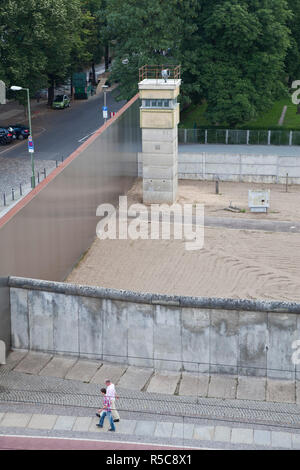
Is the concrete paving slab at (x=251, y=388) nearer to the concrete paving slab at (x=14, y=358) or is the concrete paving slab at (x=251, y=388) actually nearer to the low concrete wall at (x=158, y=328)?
the low concrete wall at (x=158, y=328)

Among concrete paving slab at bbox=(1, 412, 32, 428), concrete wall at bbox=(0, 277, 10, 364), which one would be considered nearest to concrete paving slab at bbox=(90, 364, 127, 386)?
concrete paving slab at bbox=(1, 412, 32, 428)

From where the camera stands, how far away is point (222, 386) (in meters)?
24.3

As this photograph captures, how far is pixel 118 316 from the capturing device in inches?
1003

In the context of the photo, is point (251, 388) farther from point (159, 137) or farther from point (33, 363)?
point (159, 137)

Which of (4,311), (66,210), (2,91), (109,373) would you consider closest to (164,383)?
(109,373)

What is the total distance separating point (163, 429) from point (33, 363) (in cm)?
624

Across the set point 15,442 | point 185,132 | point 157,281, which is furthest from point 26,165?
point 15,442

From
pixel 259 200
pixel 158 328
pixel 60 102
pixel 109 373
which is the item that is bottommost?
pixel 109 373

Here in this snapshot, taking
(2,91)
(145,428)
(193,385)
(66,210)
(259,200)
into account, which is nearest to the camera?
(145,428)

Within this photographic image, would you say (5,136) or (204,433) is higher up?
(5,136)

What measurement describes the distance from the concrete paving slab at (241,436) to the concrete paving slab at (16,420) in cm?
608

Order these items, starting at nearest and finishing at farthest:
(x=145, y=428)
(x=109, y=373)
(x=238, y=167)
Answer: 1. (x=145, y=428)
2. (x=109, y=373)
3. (x=238, y=167)

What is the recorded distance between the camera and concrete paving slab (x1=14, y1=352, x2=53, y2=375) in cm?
2583

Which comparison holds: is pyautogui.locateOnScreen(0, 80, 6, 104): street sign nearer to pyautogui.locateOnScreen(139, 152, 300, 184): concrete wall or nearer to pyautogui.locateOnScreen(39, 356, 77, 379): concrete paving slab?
pyautogui.locateOnScreen(139, 152, 300, 184): concrete wall
